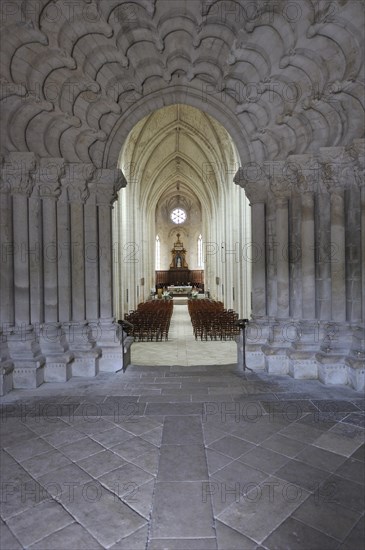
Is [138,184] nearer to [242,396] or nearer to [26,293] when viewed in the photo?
[26,293]

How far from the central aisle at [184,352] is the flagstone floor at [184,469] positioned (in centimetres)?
320

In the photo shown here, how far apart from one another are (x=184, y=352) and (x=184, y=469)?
6.82 m

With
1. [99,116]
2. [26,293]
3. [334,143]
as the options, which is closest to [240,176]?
[334,143]

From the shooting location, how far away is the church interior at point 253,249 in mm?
3783

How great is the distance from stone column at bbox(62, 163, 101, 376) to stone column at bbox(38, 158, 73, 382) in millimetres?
170

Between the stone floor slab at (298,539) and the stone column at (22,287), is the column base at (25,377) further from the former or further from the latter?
the stone floor slab at (298,539)

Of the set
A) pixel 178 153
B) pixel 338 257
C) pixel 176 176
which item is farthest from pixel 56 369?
pixel 176 176

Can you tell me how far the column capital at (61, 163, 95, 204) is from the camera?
6.79 m

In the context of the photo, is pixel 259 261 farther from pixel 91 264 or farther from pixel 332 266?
pixel 91 264

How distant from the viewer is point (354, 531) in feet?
8.52

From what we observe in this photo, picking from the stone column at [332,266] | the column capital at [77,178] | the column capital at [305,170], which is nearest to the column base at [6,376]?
the column capital at [77,178]

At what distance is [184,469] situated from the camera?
346cm

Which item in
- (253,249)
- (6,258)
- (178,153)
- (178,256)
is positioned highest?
(178,153)

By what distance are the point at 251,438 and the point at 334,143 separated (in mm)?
5296
